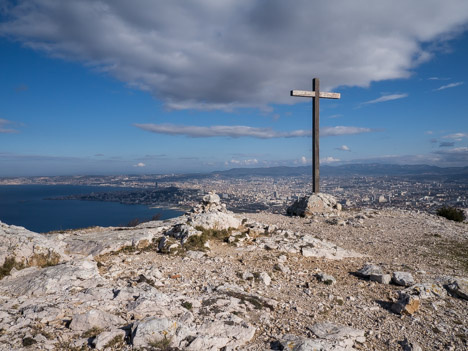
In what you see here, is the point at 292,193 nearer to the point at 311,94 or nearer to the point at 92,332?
the point at 311,94

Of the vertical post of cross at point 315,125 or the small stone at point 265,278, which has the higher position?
the vertical post of cross at point 315,125

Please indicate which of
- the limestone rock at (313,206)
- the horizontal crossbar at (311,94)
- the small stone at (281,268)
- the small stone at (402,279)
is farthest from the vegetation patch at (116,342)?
the horizontal crossbar at (311,94)

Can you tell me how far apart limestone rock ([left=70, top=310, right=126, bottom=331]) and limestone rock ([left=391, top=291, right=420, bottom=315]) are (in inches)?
183

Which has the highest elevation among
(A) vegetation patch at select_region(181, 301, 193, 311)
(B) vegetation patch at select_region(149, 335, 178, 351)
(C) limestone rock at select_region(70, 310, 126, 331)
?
(C) limestone rock at select_region(70, 310, 126, 331)

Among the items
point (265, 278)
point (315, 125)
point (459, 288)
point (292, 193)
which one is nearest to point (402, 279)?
point (459, 288)

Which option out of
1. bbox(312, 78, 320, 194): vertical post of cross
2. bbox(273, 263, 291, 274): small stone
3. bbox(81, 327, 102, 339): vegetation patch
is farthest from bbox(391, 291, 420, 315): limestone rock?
bbox(312, 78, 320, 194): vertical post of cross

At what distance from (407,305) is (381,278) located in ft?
5.19

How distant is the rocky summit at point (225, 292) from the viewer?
371cm

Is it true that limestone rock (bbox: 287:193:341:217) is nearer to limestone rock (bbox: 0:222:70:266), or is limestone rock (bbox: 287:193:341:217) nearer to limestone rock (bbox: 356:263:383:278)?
limestone rock (bbox: 356:263:383:278)

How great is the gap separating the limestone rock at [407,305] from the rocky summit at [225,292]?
3 cm

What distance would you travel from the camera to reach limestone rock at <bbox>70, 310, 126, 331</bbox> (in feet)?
12.4

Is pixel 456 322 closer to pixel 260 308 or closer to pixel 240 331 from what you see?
pixel 260 308

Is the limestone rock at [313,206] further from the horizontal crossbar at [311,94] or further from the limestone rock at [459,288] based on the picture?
the limestone rock at [459,288]

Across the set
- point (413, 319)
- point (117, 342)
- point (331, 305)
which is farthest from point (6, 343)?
point (413, 319)
